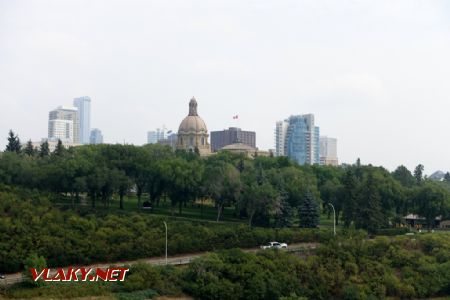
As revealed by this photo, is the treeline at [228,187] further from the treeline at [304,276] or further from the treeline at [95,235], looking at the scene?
the treeline at [304,276]

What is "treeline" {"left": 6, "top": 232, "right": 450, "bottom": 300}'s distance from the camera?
36.4 m

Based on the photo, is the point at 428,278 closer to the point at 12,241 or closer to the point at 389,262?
the point at 389,262

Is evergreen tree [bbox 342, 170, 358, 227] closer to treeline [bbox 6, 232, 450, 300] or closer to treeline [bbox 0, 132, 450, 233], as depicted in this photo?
treeline [bbox 0, 132, 450, 233]

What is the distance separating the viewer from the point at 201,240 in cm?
4538

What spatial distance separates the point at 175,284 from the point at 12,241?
11.1 metres

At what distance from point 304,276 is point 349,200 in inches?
728

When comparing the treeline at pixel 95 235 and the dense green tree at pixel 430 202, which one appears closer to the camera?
the treeline at pixel 95 235

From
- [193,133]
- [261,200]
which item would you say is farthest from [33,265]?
[193,133]

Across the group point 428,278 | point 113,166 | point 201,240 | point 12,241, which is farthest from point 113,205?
point 428,278

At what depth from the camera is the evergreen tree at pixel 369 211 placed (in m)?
55.6

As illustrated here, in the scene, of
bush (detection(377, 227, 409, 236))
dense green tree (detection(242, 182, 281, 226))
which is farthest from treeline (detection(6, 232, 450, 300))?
dense green tree (detection(242, 182, 281, 226))

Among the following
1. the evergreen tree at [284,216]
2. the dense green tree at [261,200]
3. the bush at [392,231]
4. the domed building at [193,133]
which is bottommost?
the bush at [392,231]

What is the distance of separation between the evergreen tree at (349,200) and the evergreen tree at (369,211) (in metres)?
0.70

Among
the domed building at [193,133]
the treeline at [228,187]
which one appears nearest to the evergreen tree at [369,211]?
the treeline at [228,187]
